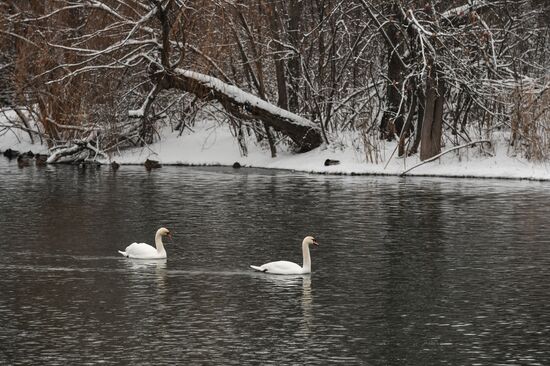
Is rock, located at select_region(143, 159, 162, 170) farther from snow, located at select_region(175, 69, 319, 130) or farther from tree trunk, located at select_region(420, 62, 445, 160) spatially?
tree trunk, located at select_region(420, 62, 445, 160)

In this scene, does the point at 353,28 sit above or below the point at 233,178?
above

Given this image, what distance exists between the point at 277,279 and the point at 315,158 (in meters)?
22.8

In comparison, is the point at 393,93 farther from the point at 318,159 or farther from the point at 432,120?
the point at 318,159

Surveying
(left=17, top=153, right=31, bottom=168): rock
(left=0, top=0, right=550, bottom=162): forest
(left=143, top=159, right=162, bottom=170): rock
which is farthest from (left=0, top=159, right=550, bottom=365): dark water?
(left=17, top=153, right=31, bottom=168): rock

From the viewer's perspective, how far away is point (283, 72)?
1750 inches

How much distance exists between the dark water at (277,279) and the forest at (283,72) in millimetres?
5928

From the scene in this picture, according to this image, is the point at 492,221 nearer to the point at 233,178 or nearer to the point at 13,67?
the point at 233,178

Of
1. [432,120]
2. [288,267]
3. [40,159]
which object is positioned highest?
[432,120]

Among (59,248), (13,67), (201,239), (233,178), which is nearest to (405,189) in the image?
(233,178)

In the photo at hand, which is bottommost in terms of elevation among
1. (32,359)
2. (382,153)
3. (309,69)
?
(32,359)

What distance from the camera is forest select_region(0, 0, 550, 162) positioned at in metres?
38.4

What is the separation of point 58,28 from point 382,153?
11908mm

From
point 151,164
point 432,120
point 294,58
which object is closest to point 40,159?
point 151,164

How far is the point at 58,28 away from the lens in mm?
41781
